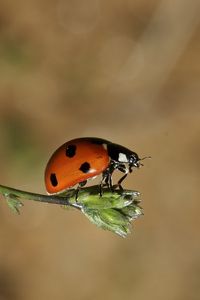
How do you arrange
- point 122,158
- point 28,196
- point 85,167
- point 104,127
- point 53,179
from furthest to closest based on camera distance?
point 104,127 < point 122,158 < point 85,167 < point 53,179 < point 28,196

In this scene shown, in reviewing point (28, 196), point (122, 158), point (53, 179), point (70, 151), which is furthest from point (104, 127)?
point (28, 196)

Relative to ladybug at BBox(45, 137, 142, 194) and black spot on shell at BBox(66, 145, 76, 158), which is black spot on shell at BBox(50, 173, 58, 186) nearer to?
ladybug at BBox(45, 137, 142, 194)

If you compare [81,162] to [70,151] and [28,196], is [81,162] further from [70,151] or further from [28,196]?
[28,196]

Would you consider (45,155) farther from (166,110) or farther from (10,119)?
(166,110)

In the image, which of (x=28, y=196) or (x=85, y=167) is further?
(x=85, y=167)

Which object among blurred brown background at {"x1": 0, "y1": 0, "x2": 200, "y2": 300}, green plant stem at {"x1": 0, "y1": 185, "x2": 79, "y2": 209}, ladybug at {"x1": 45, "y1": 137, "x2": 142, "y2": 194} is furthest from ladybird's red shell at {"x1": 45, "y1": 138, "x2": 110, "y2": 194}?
blurred brown background at {"x1": 0, "y1": 0, "x2": 200, "y2": 300}

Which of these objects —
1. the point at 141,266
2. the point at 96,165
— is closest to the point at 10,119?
the point at 141,266

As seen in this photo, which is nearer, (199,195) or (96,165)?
(96,165)
